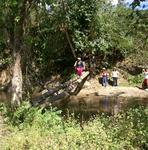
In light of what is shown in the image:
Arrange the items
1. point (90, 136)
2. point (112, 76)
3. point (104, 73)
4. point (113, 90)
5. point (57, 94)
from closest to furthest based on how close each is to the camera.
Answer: point (90, 136) → point (57, 94) → point (113, 90) → point (104, 73) → point (112, 76)

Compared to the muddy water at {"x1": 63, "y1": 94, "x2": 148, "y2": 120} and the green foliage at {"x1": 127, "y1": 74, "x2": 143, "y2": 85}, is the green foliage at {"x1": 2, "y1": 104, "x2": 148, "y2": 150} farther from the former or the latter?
the green foliage at {"x1": 127, "y1": 74, "x2": 143, "y2": 85}

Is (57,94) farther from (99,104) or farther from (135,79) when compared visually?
(135,79)

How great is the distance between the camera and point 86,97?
26359 mm

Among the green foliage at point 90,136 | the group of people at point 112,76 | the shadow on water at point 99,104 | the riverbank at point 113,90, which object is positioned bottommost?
the shadow on water at point 99,104

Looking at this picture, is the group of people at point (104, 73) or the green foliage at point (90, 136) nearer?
the green foliage at point (90, 136)

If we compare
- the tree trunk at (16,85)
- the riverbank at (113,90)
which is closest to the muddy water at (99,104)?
the riverbank at (113,90)

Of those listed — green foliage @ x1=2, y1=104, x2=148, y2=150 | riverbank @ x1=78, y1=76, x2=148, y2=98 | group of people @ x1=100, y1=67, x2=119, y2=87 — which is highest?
group of people @ x1=100, y1=67, x2=119, y2=87

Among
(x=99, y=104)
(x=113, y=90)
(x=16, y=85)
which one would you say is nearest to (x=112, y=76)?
(x=113, y=90)

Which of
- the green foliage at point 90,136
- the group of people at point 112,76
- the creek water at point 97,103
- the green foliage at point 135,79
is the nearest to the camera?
Result: the green foliage at point 90,136

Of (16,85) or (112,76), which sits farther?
(112,76)

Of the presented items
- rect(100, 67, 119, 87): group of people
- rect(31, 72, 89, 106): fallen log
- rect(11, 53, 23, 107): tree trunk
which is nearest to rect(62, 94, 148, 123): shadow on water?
rect(31, 72, 89, 106): fallen log

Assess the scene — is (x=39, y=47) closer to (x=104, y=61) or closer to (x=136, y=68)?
(x=104, y=61)

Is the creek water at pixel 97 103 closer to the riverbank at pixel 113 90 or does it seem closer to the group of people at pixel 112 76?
the riverbank at pixel 113 90

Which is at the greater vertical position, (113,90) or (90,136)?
(90,136)
